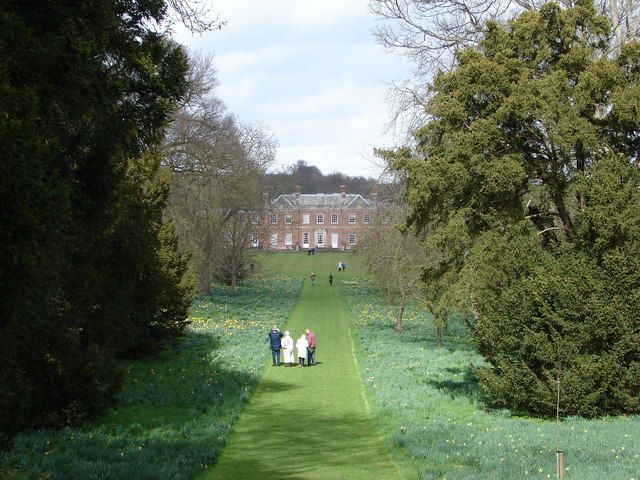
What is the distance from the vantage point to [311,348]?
76.6 feet

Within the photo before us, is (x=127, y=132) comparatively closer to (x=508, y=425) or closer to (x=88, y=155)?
(x=88, y=155)

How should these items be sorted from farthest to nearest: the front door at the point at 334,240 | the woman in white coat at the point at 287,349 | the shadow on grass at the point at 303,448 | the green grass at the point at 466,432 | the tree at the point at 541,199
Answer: the front door at the point at 334,240 → the woman in white coat at the point at 287,349 → the tree at the point at 541,199 → the shadow on grass at the point at 303,448 → the green grass at the point at 466,432

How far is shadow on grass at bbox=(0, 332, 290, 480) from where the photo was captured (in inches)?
413

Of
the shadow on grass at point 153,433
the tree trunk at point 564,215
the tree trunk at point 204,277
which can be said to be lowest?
the shadow on grass at point 153,433

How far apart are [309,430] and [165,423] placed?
2736 mm

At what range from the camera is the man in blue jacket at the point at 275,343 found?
2255cm

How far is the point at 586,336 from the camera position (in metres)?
13.9

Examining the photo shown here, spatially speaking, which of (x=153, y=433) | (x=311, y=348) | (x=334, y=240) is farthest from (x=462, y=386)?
(x=334, y=240)

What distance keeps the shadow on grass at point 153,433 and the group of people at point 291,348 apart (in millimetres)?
2119

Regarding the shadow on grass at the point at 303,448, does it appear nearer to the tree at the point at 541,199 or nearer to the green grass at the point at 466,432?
the green grass at the point at 466,432

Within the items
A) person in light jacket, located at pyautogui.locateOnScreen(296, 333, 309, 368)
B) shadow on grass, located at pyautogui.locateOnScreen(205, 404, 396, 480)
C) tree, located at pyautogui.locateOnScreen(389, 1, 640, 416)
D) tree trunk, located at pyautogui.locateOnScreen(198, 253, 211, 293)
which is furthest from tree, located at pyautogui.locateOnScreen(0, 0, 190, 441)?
tree trunk, located at pyautogui.locateOnScreen(198, 253, 211, 293)

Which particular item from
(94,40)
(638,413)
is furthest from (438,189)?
(94,40)

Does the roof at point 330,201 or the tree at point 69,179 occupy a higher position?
the roof at point 330,201

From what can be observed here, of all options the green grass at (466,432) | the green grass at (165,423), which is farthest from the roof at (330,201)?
the green grass at (466,432)
